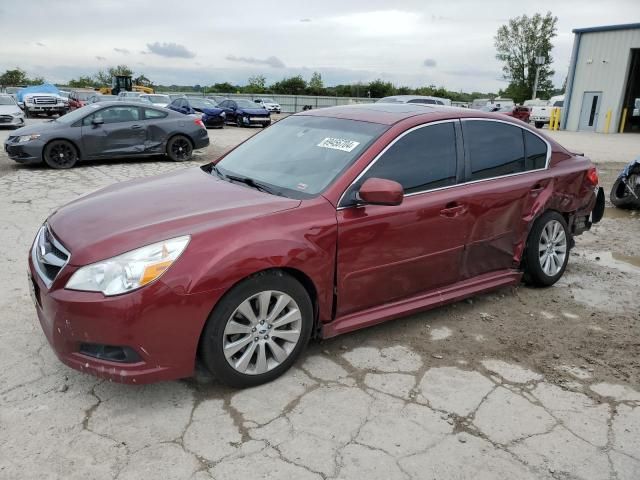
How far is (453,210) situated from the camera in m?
3.74

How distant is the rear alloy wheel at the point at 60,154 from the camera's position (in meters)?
10.3

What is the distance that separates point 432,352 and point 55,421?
7.63 ft

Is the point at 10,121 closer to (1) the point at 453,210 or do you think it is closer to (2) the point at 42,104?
(2) the point at 42,104

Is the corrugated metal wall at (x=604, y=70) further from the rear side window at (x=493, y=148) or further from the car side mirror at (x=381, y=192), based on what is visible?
the car side mirror at (x=381, y=192)

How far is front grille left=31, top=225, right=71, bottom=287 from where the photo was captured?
2.84 metres

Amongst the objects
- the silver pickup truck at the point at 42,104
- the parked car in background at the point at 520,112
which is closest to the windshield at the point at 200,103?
the silver pickup truck at the point at 42,104

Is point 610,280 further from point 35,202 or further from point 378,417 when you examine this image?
point 35,202

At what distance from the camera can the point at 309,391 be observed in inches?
121

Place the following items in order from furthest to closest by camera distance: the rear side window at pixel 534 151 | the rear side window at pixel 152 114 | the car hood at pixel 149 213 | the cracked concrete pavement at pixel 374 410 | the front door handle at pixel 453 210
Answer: the rear side window at pixel 152 114
the rear side window at pixel 534 151
the front door handle at pixel 453 210
the car hood at pixel 149 213
the cracked concrete pavement at pixel 374 410

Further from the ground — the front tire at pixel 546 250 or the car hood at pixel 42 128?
the car hood at pixel 42 128

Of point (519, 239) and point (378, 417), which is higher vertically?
point (519, 239)

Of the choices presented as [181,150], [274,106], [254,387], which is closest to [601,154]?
[181,150]

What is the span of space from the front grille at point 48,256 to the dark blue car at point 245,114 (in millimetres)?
21921

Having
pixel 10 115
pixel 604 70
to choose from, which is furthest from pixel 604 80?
pixel 10 115
